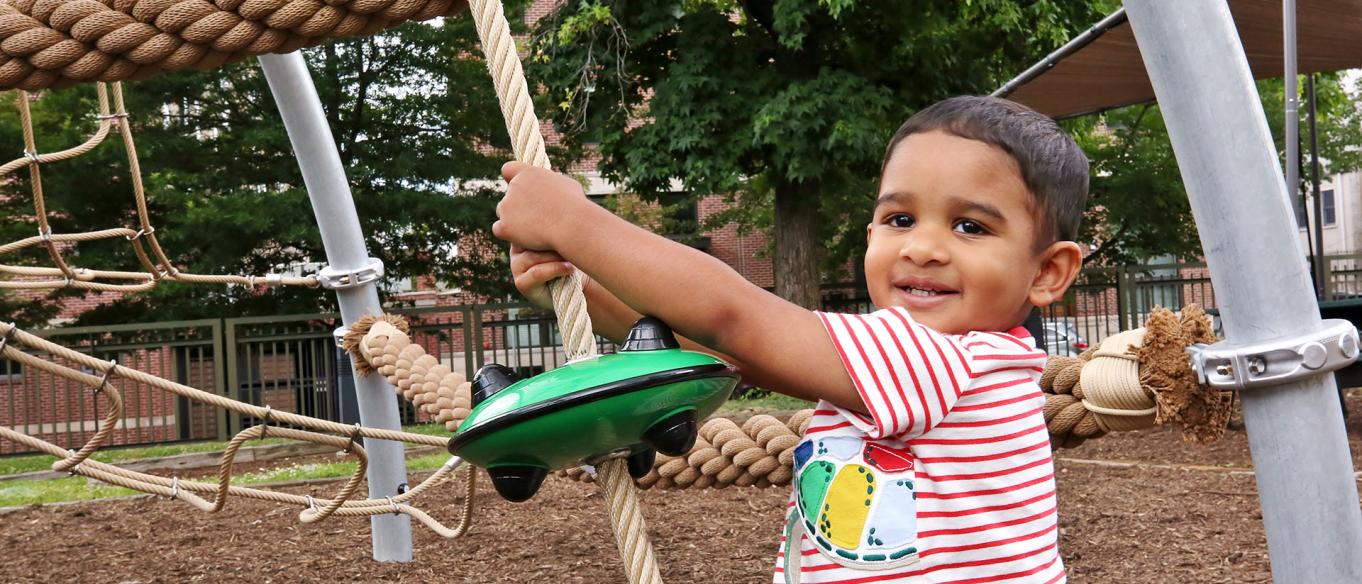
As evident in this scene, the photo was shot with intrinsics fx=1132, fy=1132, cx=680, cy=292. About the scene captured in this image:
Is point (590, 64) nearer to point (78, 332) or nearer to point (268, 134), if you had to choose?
point (268, 134)

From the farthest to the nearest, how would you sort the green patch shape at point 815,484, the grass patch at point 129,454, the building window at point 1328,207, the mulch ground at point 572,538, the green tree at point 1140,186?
the building window at point 1328,207 → the green tree at point 1140,186 → the grass patch at point 129,454 → the mulch ground at point 572,538 → the green patch shape at point 815,484

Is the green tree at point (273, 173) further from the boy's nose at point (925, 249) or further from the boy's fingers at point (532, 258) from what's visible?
the boy's nose at point (925, 249)

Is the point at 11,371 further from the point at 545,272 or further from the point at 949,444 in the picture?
the point at 949,444

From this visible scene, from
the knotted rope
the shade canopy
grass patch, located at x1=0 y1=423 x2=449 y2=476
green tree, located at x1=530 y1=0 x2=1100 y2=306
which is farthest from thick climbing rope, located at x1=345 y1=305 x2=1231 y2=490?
green tree, located at x1=530 y1=0 x2=1100 y2=306

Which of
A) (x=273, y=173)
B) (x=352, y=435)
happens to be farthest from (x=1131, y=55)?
(x=273, y=173)

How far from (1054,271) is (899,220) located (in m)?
0.22

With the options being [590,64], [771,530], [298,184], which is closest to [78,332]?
[298,184]

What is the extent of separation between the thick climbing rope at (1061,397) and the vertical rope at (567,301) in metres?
0.52

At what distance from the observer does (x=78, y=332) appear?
11711mm

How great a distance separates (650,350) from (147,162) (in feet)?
44.9

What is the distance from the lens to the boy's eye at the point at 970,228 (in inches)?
49.6

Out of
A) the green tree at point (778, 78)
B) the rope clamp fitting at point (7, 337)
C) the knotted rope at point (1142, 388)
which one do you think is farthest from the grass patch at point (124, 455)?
the knotted rope at point (1142, 388)

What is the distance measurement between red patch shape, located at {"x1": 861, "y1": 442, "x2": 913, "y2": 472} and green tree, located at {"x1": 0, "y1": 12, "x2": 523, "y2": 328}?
1222cm

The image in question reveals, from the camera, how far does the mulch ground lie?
420 centimetres
